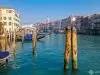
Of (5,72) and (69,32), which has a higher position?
(69,32)

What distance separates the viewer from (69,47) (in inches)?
715

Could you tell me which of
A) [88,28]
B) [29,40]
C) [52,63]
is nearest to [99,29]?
[88,28]

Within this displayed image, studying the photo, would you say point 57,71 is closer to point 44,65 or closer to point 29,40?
point 44,65

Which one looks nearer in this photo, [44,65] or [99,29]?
[44,65]

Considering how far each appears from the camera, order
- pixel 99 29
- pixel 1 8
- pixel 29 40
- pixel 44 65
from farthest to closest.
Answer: pixel 99 29, pixel 1 8, pixel 29 40, pixel 44 65

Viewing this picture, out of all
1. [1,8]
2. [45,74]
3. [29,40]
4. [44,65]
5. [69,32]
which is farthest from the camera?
[1,8]

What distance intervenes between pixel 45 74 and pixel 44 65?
136 inches

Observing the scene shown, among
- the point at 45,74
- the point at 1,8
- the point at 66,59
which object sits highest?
the point at 1,8

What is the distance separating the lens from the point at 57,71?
1992cm

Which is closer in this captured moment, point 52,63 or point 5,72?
point 5,72

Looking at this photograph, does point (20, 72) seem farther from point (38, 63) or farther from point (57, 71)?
point (38, 63)

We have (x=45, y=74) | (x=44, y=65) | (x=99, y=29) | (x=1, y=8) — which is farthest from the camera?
(x=99, y=29)

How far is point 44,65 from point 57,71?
291 centimetres

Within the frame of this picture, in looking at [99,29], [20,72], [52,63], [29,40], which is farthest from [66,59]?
[99,29]
